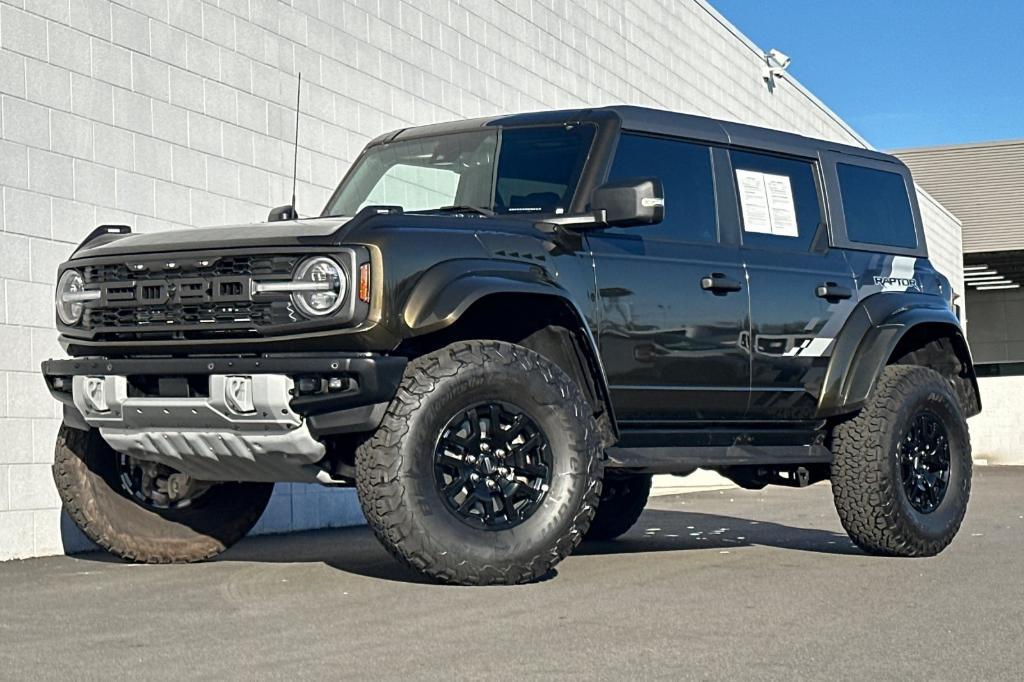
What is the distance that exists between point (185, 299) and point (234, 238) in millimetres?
316

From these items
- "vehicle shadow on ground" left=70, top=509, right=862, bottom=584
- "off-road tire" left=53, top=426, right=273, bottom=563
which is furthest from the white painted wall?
"off-road tire" left=53, top=426, right=273, bottom=563

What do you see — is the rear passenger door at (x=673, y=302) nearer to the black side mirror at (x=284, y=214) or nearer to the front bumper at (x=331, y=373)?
the front bumper at (x=331, y=373)

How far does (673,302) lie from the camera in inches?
292

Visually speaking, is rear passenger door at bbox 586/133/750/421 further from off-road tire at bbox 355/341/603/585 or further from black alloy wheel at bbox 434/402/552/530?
black alloy wheel at bbox 434/402/552/530

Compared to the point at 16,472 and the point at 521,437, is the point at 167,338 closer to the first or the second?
the point at 521,437

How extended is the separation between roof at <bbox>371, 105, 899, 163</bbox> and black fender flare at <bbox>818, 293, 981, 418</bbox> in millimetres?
919

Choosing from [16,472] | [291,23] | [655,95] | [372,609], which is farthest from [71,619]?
[655,95]

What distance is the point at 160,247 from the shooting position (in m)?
6.62

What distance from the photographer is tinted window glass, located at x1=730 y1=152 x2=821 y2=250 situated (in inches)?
319

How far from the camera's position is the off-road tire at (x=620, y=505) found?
372 inches

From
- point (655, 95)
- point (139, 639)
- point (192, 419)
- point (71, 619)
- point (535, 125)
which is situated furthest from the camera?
point (655, 95)

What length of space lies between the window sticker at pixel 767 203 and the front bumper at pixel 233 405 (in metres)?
2.54

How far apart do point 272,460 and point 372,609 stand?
862 millimetres

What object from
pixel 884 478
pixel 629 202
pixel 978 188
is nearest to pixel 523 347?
pixel 629 202
